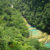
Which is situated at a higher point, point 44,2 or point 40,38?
point 44,2

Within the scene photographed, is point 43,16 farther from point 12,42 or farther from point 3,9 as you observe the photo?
point 12,42

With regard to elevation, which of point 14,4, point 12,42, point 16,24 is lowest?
point 14,4

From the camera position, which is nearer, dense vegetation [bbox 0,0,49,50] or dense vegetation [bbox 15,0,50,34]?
dense vegetation [bbox 0,0,49,50]

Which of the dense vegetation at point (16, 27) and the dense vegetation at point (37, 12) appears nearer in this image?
the dense vegetation at point (16, 27)

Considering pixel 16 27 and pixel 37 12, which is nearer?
pixel 16 27

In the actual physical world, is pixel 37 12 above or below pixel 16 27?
below

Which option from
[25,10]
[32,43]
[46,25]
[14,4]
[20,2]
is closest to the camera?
[32,43]

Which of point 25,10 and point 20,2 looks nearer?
point 25,10

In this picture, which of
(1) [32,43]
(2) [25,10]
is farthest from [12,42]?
(2) [25,10]
